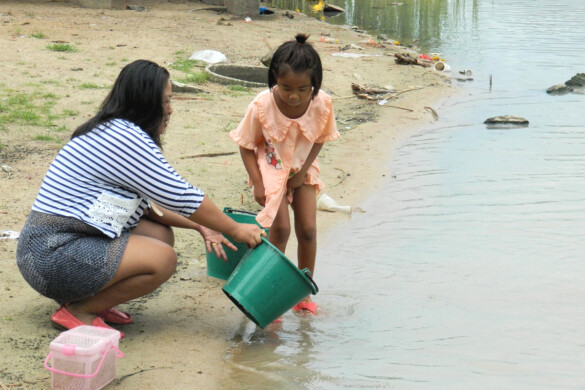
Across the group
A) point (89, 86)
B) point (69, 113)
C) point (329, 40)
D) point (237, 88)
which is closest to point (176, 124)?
point (69, 113)

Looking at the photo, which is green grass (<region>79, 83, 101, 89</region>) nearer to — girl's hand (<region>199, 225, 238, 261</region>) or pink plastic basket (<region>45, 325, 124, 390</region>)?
girl's hand (<region>199, 225, 238, 261</region>)

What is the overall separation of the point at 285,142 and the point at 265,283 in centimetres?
75

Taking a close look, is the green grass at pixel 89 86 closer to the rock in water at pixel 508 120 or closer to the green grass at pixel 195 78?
the green grass at pixel 195 78

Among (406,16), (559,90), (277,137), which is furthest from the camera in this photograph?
(406,16)

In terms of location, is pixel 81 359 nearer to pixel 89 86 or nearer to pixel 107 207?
pixel 107 207

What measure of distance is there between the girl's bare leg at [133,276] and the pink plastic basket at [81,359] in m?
0.34

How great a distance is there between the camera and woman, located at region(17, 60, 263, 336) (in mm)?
3006

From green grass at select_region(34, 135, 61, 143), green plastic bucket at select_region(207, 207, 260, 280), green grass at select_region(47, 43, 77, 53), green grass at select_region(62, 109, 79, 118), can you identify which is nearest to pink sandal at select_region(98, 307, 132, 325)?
green plastic bucket at select_region(207, 207, 260, 280)

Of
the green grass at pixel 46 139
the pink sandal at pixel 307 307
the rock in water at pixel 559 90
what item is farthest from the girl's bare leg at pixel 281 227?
the rock in water at pixel 559 90

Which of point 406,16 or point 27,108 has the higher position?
point 406,16

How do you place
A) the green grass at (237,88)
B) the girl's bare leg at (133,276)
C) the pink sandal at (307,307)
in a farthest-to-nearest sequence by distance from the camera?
the green grass at (237,88)
the pink sandal at (307,307)
the girl's bare leg at (133,276)

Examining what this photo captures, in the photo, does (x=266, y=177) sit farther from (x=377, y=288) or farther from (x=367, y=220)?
(x=367, y=220)

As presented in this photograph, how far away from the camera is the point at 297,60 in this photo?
3324 mm

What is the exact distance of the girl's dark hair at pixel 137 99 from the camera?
310 cm
